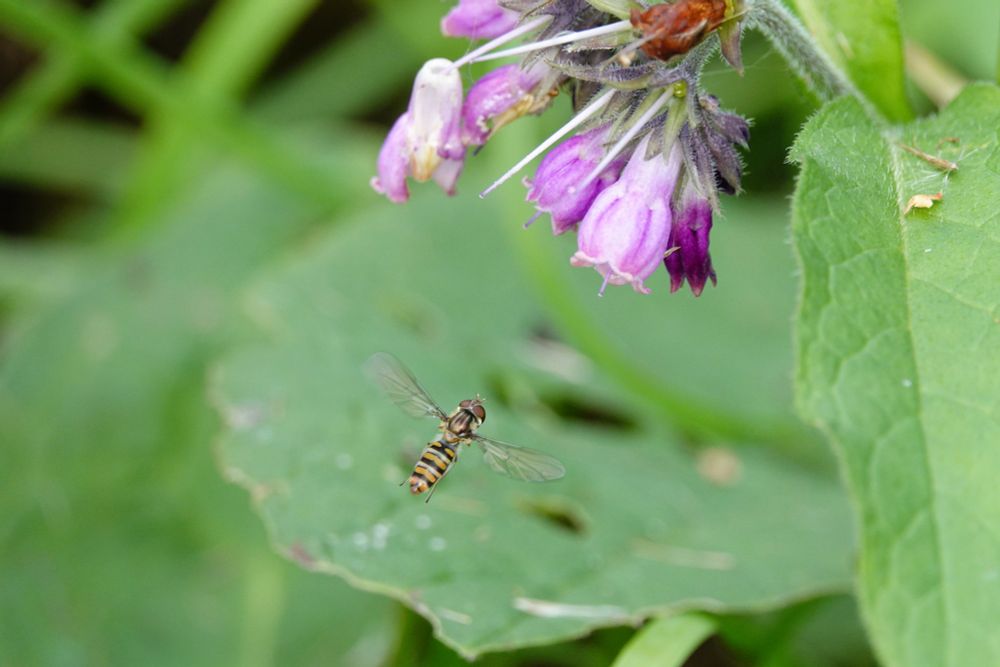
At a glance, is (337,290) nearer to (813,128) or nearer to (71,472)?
(71,472)

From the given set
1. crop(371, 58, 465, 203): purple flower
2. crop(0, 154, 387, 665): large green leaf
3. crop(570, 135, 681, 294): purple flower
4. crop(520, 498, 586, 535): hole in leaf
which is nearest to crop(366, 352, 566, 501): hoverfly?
crop(520, 498, 586, 535): hole in leaf

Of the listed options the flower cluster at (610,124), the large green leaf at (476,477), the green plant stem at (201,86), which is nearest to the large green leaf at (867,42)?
the flower cluster at (610,124)

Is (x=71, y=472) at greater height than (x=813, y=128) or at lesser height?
lesser

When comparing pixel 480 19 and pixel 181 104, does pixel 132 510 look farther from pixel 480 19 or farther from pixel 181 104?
pixel 480 19

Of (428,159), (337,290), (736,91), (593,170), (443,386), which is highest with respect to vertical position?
(428,159)

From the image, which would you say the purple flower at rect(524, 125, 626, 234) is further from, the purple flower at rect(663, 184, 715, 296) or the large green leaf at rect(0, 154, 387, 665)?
the large green leaf at rect(0, 154, 387, 665)

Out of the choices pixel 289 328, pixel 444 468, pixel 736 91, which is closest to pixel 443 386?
pixel 289 328
